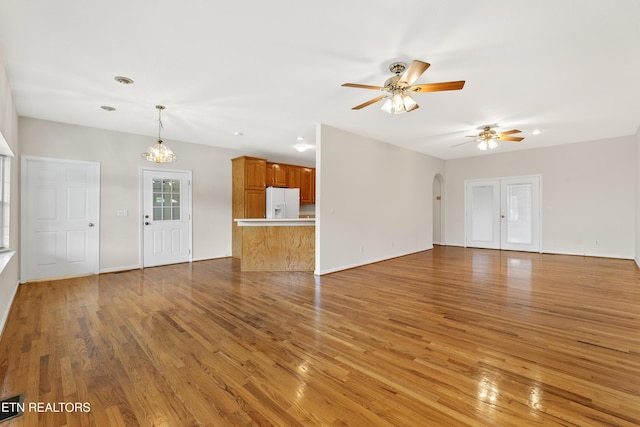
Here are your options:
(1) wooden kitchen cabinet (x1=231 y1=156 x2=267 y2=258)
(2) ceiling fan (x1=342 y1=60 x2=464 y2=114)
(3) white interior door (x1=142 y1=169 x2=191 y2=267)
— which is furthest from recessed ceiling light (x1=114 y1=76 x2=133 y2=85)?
(1) wooden kitchen cabinet (x1=231 y1=156 x2=267 y2=258)

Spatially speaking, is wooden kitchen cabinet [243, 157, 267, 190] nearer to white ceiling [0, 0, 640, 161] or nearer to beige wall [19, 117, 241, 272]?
beige wall [19, 117, 241, 272]

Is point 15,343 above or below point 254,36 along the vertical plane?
below

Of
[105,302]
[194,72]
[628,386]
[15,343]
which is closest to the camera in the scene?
[628,386]

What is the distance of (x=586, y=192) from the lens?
22.9 feet

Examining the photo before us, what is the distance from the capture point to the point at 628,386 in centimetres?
194

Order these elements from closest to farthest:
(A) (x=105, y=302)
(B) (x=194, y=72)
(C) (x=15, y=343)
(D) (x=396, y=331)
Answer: (C) (x=15, y=343)
(D) (x=396, y=331)
(B) (x=194, y=72)
(A) (x=105, y=302)

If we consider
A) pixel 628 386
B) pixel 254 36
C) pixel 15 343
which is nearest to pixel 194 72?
pixel 254 36

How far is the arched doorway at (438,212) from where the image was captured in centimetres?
942

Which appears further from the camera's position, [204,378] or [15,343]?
[15,343]

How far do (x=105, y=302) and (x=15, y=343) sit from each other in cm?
116

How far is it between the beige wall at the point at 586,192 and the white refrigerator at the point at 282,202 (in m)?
5.83

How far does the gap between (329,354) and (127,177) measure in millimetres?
5438

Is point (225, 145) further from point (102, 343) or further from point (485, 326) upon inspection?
point (485, 326)

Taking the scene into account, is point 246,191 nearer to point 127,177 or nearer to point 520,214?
point 127,177
